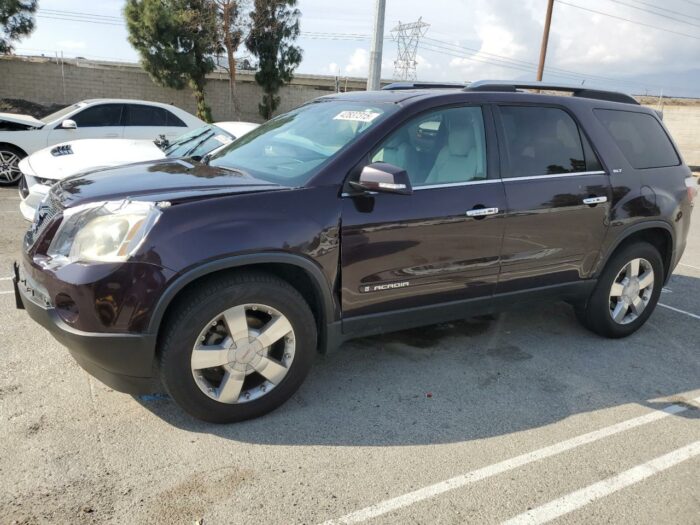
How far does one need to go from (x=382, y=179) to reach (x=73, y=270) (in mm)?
1607

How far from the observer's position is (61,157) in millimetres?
6227

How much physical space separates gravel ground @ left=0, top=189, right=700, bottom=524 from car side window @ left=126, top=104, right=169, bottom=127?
6508mm

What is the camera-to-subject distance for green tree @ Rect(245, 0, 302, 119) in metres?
25.5

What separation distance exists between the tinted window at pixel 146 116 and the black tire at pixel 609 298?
820 cm

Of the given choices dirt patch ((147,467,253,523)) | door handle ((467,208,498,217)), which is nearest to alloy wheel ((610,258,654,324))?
door handle ((467,208,498,217))

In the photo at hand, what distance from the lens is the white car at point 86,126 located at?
377 inches

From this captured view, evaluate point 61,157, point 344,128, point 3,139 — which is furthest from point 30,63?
point 344,128

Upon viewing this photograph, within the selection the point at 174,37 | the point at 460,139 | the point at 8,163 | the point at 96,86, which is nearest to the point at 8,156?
the point at 8,163

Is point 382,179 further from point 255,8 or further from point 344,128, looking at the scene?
point 255,8

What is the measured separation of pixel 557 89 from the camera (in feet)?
14.4

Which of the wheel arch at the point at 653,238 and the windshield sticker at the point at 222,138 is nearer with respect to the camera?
the wheel arch at the point at 653,238

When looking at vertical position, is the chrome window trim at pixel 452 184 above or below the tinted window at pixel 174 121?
above

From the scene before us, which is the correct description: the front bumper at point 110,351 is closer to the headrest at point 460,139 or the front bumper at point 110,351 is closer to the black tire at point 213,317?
the black tire at point 213,317

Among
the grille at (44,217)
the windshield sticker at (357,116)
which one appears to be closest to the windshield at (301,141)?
the windshield sticker at (357,116)
